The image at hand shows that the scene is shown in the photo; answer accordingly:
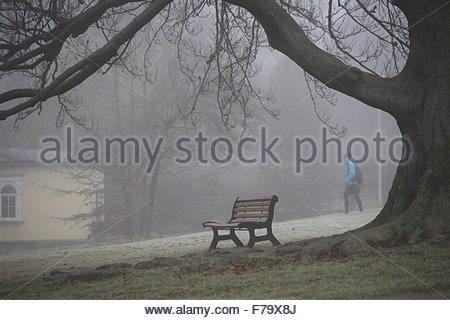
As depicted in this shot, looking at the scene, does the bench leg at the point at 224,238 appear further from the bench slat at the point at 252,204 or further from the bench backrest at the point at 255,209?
the bench slat at the point at 252,204

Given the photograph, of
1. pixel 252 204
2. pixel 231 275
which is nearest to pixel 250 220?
pixel 252 204

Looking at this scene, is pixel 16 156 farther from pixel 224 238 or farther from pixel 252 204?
pixel 252 204

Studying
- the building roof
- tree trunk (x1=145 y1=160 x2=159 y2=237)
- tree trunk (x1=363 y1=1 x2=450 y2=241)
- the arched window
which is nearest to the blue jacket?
tree trunk (x1=363 y1=1 x2=450 y2=241)

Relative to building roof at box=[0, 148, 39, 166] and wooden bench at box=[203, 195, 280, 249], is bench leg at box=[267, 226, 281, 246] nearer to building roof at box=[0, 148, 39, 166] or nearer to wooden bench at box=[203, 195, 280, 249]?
wooden bench at box=[203, 195, 280, 249]

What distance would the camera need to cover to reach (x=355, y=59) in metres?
7.93

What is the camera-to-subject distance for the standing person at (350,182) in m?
7.66

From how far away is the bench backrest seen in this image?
24.8ft

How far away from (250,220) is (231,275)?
1688mm

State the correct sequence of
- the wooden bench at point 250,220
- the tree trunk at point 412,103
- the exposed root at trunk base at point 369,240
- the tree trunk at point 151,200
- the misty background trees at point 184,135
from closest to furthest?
1. the exposed root at trunk base at point 369,240
2. the tree trunk at point 412,103
3. the wooden bench at point 250,220
4. the misty background trees at point 184,135
5. the tree trunk at point 151,200

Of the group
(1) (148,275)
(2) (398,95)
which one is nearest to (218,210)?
(1) (148,275)

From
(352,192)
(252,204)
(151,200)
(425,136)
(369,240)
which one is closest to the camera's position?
(369,240)

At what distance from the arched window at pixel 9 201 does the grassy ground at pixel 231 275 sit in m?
0.54

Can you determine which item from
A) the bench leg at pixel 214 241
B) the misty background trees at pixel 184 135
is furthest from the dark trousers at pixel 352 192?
the bench leg at pixel 214 241

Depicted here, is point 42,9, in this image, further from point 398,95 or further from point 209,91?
point 398,95
